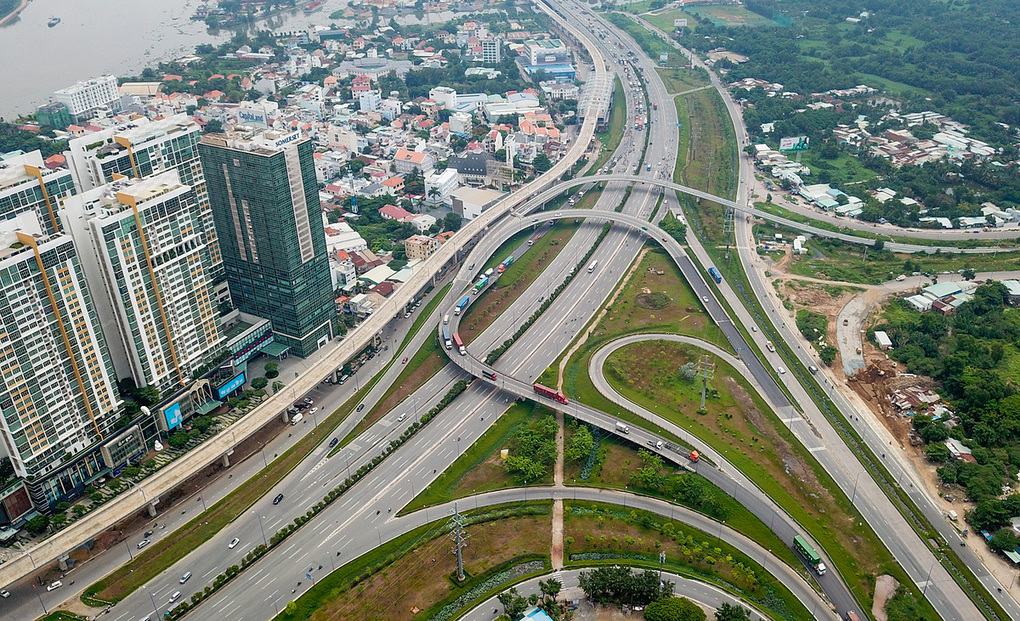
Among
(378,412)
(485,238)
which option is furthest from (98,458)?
(485,238)

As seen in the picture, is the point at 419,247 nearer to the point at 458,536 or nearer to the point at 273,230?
the point at 273,230

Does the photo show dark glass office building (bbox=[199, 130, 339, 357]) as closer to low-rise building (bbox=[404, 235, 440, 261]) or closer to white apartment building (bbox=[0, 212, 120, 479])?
white apartment building (bbox=[0, 212, 120, 479])

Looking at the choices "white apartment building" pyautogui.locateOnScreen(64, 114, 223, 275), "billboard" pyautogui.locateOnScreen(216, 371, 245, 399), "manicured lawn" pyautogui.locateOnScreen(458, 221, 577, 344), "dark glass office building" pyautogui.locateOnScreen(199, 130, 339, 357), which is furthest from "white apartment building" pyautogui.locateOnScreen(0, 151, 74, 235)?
"manicured lawn" pyautogui.locateOnScreen(458, 221, 577, 344)

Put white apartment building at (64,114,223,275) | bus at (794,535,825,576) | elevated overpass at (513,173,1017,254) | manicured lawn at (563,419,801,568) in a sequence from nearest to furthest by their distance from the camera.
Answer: bus at (794,535,825,576)
manicured lawn at (563,419,801,568)
white apartment building at (64,114,223,275)
elevated overpass at (513,173,1017,254)

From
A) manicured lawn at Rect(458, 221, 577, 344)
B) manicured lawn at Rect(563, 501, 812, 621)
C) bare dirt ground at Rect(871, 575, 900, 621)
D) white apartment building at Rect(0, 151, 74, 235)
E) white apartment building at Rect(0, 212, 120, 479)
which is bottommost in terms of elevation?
bare dirt ground at Rect(871, 575, 900, 621)

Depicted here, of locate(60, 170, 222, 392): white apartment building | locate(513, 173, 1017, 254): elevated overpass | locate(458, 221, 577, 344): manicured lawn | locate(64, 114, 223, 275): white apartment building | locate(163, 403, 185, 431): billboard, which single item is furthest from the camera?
locate(513, 173, 1017, 254): elevated overpass

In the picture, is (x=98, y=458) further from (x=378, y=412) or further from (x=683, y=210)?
(x=683, y=210)
